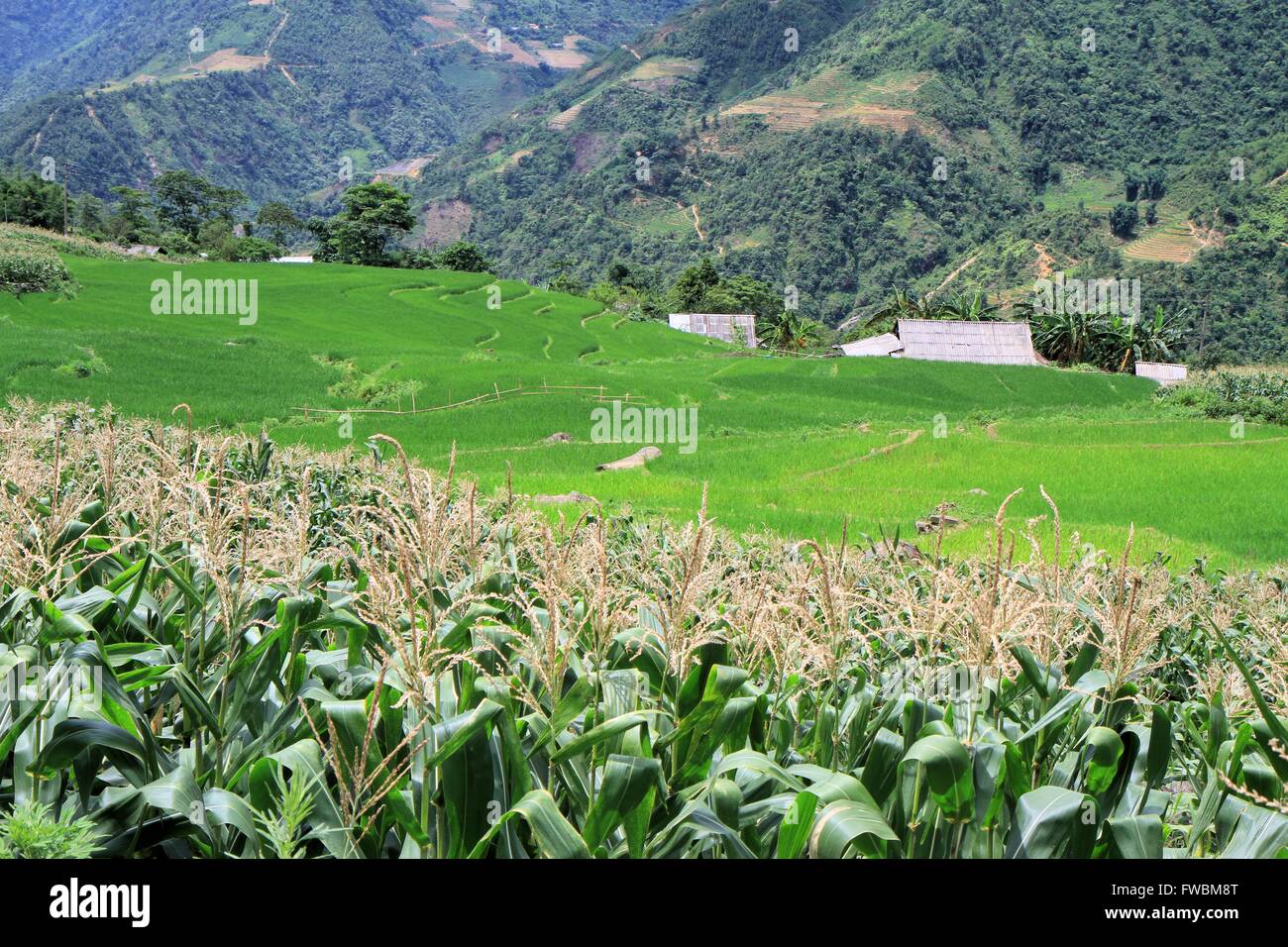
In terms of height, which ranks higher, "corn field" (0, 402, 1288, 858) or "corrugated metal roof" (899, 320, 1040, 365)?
"corrugated metal roof" (899, 320, 1040, 365)

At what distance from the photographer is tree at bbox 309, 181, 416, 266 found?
75750mm

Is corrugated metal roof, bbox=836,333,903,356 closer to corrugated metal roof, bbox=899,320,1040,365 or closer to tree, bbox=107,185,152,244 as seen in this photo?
corrugated metal roof, bbox=899,320,1040,365

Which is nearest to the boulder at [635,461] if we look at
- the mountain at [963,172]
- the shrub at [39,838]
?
the shrub at [39,838]

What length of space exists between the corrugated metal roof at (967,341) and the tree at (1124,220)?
137 ft

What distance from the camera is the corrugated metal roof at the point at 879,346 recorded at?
5819 centimetres

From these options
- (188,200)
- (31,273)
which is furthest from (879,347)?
(188,200)

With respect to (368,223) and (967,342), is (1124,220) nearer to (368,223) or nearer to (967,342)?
(967,342)

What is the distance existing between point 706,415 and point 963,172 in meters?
100

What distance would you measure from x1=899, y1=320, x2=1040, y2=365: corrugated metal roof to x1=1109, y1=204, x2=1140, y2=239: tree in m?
41.8

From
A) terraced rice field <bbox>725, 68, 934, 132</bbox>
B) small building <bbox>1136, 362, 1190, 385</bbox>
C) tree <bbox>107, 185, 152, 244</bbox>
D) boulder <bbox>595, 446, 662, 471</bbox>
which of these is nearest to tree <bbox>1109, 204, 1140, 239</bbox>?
terraced rice field <bbox>725, 68, 934, 132</bbox>

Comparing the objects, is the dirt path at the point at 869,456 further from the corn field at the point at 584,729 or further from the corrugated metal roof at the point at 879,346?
the corrugated metal roof at the point at 879,346

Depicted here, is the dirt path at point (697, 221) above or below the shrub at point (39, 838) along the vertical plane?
above

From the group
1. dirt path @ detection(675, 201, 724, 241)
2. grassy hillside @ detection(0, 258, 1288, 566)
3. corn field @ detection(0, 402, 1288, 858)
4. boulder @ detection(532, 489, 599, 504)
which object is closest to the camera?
corn field @ detection(0, 402, 1288, 858)
